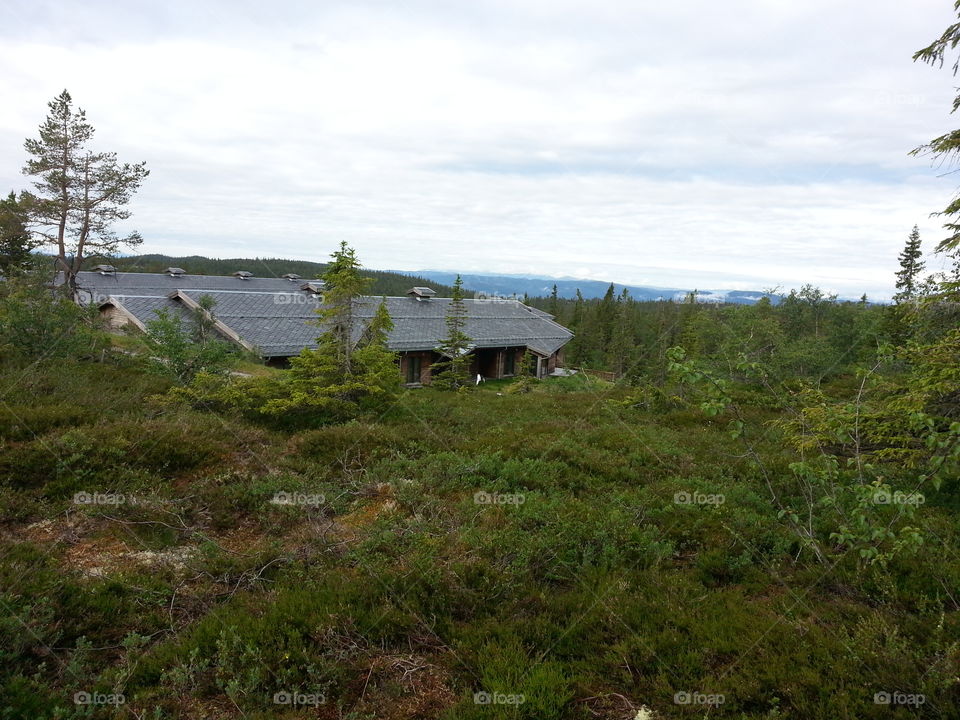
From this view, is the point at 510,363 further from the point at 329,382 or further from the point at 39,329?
the point at 39,329

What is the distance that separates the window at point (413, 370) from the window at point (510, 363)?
9000 mm

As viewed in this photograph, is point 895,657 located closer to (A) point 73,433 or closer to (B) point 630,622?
(B) point 630,622

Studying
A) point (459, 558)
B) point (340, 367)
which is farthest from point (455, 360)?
point (459, 558)

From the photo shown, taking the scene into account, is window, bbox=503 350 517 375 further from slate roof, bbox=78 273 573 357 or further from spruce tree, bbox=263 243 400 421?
spruce tree, bbox=263 243 400 421

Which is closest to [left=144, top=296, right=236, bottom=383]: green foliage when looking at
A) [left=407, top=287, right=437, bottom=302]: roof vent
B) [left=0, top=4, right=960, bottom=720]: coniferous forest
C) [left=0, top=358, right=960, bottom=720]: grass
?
[left=0, top=4, right=960, bottom=720]: coniferous forest

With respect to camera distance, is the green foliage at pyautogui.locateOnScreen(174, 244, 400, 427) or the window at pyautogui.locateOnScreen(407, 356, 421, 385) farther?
the window at pyautogui.locateOnScreen(407, 356, 421, 385)

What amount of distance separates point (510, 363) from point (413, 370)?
1021 cm

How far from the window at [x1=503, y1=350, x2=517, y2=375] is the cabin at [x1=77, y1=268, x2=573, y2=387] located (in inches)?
2.3

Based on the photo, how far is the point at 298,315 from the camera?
3216 centimetres

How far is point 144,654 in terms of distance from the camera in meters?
4.30

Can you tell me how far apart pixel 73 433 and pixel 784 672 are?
992 centimetres

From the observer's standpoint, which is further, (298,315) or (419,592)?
(298,315)

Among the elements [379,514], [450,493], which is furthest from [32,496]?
[450,493]

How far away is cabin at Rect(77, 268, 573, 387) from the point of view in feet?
92.1
